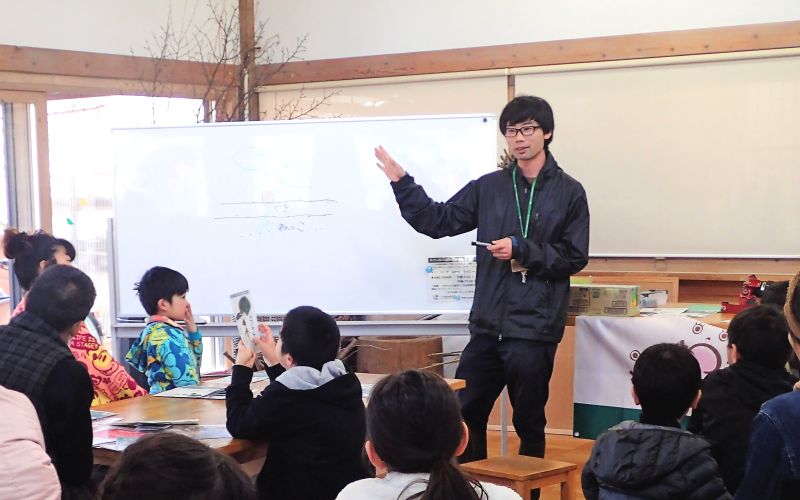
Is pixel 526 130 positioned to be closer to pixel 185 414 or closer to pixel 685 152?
pixel 185 414

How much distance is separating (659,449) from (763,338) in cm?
57

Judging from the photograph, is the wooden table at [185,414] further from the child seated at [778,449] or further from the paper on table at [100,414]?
the child seated at [778,449]

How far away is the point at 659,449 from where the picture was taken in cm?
213

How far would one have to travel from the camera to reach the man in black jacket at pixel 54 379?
2117mm

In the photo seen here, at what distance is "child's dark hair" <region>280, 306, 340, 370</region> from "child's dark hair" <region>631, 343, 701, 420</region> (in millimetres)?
839

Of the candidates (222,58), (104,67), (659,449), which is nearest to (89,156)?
(104,67)

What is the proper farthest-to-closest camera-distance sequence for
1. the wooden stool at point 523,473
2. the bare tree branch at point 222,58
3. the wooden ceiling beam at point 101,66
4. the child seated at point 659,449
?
the bare tree branch at point 222,58 < the wooden ceiling beam at point 101,66 < the wooden stool at point 523,473 < the child seated at point 659,449

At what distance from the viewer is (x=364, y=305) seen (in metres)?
4.13

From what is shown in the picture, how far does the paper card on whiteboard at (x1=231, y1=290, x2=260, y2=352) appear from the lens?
104 inches

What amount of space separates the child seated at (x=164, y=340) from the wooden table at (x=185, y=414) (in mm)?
233

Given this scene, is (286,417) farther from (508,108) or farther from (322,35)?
(322,35)

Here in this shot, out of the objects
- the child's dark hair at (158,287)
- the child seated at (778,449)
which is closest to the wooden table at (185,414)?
the child's dark hair at (158,287)

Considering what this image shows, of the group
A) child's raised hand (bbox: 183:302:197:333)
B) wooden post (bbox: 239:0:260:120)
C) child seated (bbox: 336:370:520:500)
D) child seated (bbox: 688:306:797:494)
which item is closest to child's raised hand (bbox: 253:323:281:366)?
child's raised hand (bbox: 183:302:197:333)

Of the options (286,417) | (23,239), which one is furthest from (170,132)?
(286,417)
